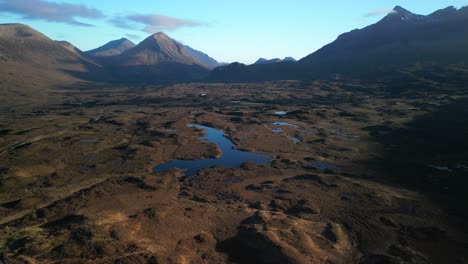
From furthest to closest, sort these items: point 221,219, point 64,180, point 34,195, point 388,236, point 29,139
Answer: point 29,139, point 64,180, point 34,195, point 221,219, point 388,236

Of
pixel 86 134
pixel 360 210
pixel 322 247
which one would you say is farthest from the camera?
pixel 86 134

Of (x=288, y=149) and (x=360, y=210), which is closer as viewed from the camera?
(x=360, y=210)

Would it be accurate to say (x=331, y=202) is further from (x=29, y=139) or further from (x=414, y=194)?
(x=29, y=139)

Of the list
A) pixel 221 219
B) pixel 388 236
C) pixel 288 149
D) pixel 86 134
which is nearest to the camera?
pixel 388 236

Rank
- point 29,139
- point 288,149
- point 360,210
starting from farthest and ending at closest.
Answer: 1. point 29,139
2. point 288,149
3. point 360,210

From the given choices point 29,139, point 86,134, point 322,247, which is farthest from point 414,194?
point 29,139

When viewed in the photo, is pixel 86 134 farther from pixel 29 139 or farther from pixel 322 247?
pixel 322 247

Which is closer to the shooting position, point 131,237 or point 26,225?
point 131,237

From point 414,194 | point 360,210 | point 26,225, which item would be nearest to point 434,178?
point 414,194
